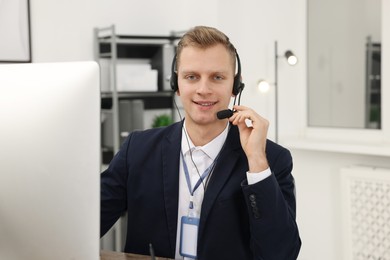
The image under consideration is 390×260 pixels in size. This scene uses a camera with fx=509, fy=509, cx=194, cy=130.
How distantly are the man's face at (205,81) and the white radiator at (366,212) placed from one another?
1820 mm

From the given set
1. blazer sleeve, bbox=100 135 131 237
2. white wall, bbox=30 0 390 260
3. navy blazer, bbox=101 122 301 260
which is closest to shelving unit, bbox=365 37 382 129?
white wall, bbox=30 0 390 260

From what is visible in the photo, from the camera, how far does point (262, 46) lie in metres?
3.64

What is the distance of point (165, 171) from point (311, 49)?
231 cm

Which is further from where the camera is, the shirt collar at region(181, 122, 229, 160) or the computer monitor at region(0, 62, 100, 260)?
the shirt collar at region(181, 122, 229, 160)

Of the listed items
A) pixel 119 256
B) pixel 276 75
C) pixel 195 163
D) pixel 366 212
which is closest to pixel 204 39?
pixel 195 163

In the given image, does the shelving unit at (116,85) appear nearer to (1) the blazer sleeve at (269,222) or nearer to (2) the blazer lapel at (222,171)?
(2) the blazer lapel at (222,171)

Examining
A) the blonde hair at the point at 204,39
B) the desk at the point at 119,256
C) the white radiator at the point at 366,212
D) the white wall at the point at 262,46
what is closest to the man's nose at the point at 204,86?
the blonde hair at the point at 204,39

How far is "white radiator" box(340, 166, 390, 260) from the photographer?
3.02 meters

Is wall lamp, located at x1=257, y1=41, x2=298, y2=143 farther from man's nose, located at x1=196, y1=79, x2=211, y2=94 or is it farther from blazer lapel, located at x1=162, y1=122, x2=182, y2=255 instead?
man's nose, located at x1=196, y1=79, x2=211, y2=94

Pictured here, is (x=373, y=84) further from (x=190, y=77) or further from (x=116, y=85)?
(x=190, y=77)

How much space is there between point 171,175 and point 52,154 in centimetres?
65

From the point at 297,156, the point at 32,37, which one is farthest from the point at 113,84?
the point at 297,156

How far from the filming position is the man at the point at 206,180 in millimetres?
1397

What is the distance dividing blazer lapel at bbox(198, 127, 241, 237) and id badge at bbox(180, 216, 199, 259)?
0.03 metres
